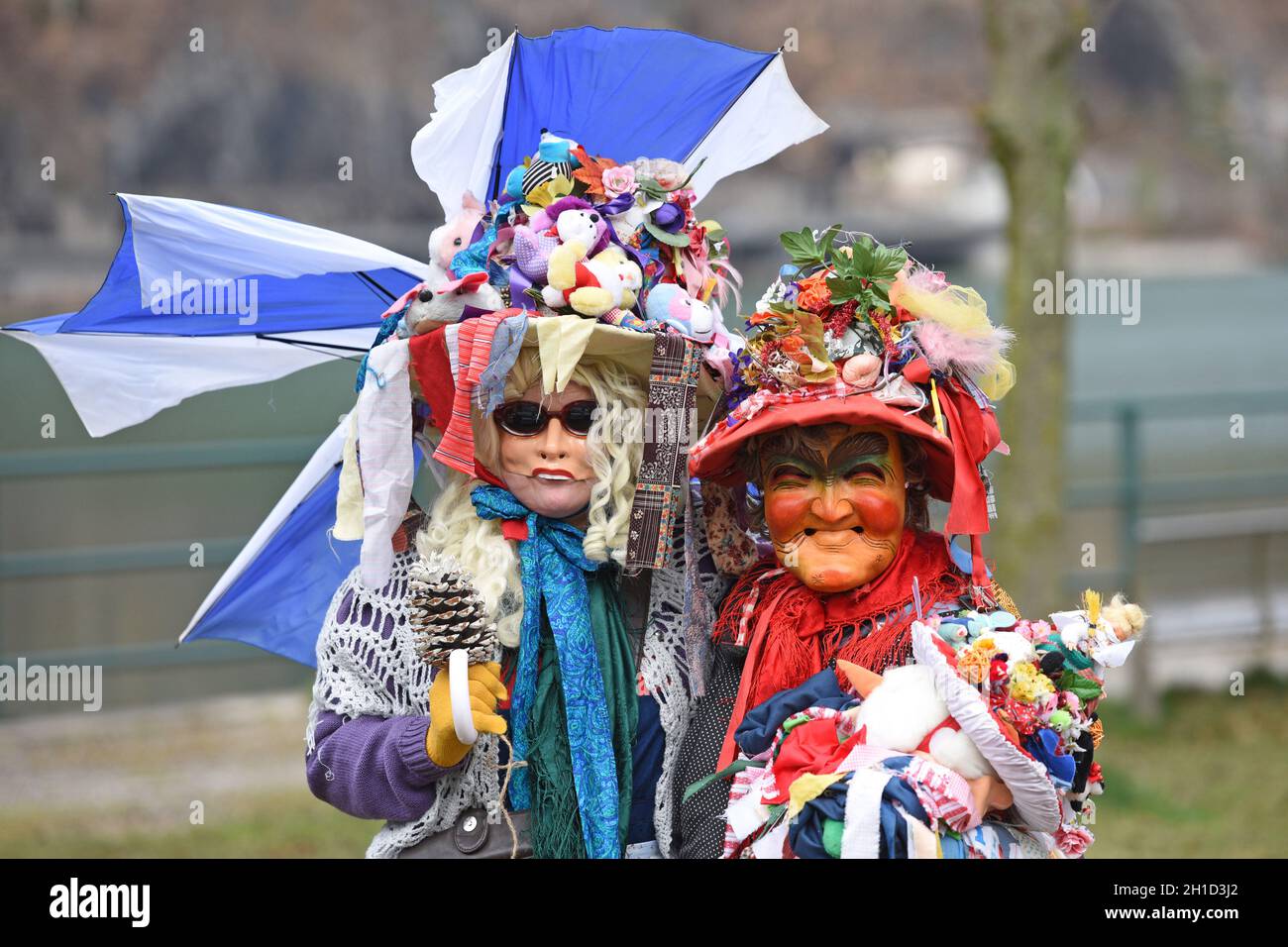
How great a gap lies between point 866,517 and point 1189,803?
412cm

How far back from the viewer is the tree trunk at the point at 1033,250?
5.66m

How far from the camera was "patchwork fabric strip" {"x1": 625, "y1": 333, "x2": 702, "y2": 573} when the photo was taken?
2863 millimetres

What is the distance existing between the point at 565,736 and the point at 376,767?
1.19 ft

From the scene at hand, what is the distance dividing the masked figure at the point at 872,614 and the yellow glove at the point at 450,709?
0.40 m

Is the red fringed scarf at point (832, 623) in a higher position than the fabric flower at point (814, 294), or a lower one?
lower

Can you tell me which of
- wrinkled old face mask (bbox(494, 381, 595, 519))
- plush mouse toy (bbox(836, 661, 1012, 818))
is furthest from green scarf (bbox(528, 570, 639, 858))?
plush mouse toy (bbox(836, 661, 1012, 818))

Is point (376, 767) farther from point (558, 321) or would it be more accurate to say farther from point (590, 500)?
point (558, 321)

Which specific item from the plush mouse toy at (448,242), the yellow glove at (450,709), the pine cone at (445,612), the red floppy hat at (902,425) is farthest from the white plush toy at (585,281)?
the yellow glove at (450,709)

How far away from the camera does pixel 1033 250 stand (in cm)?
584

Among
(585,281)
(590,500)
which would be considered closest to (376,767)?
(590,500)

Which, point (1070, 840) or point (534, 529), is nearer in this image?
point (1070, 840)

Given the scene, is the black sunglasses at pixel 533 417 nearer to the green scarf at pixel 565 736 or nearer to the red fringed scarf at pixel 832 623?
the green scarf at pixel 565 736
